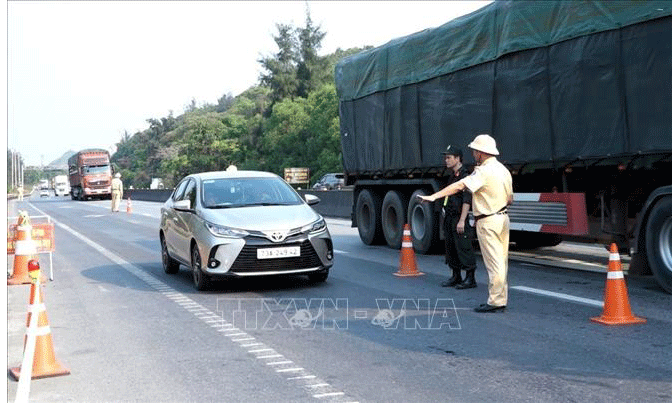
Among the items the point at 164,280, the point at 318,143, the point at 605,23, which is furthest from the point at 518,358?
the point at 318,143

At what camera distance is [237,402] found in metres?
5.24

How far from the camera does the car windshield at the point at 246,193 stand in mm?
10852

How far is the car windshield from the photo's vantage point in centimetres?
1085

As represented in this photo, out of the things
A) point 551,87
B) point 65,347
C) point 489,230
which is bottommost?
point 65,347

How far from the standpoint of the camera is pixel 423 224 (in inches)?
571

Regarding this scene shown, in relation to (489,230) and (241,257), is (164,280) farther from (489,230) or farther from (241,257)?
(489,230)

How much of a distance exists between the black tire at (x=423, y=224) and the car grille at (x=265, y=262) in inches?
176

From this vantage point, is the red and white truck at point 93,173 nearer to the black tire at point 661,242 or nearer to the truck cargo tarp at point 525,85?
the truck cargo tarp at point 525,85

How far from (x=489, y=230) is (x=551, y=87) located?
3.58 meters

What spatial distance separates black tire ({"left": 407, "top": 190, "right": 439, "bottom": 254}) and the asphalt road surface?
2.46 meters

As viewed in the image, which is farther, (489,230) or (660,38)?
(660,38)

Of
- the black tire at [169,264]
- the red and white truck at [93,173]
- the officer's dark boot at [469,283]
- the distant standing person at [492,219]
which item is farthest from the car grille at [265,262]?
the red and white truck at [93,173]

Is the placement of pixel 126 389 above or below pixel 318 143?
below

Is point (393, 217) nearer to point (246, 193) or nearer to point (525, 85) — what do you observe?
point (525, 85)
